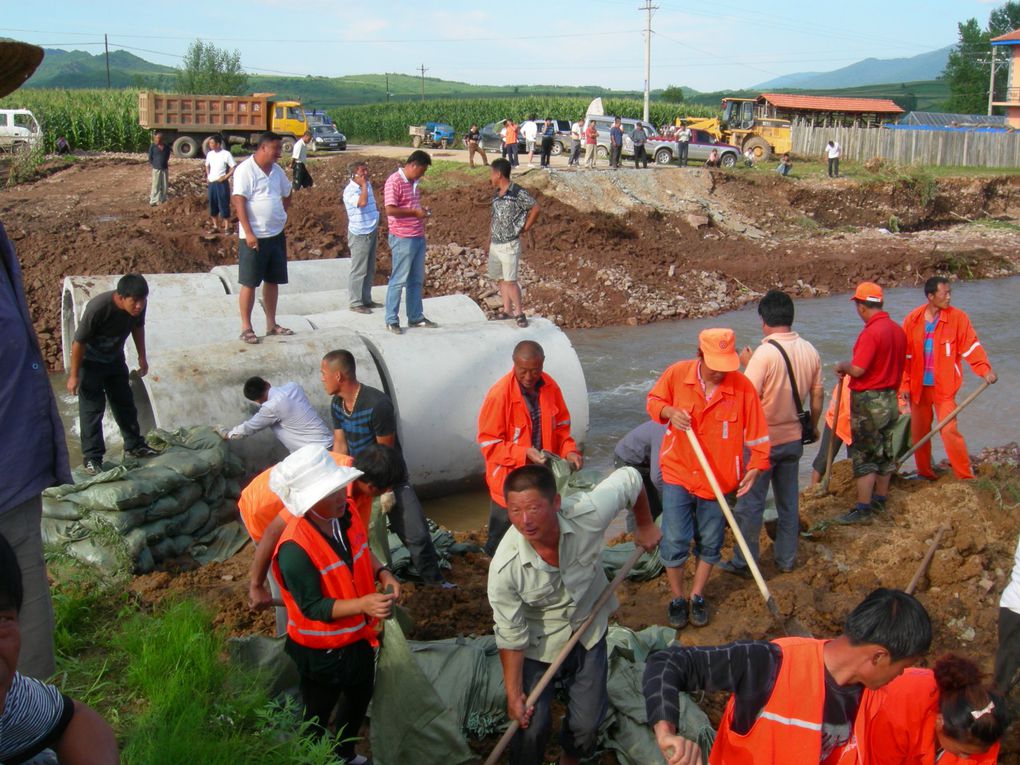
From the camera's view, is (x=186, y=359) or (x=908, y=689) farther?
(x=186, y=359)

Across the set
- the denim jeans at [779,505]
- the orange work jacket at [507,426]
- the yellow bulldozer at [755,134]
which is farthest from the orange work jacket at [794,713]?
the yellow bulldozer at [755,134]

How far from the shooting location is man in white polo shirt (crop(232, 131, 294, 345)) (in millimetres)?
8250

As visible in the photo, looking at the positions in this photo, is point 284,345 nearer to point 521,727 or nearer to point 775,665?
point 521,727

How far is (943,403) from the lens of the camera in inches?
309

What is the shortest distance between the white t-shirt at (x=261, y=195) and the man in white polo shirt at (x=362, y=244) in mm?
1527

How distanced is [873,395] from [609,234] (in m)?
13.4

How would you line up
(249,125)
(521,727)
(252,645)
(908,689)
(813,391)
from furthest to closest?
(249,125)
(813,391)
(252,645)
(521,727)
(908,689)

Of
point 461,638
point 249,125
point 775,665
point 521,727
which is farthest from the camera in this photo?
point 249,125

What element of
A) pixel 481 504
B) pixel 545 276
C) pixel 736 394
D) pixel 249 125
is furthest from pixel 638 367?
pixel 249 125

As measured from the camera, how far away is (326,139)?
121 ft

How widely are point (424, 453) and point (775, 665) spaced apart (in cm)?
558

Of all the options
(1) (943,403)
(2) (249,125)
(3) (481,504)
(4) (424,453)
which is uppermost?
(2) (249,125)

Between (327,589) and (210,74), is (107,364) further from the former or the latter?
(210,74)

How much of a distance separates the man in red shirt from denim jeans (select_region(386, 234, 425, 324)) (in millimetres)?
3942
